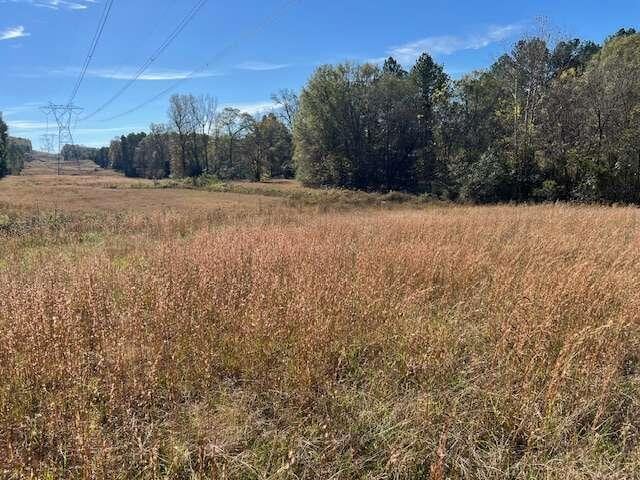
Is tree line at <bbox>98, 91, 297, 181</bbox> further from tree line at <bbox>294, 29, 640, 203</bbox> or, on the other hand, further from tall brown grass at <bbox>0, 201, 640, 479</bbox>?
tall brown grass at <bbox>0, 201, 640, 479</bbox>

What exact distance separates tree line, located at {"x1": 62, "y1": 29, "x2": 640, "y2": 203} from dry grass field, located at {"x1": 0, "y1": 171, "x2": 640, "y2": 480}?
27.7 meters

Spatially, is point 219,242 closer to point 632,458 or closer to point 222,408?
point 222,408

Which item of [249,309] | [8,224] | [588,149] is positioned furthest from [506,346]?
[588,149]

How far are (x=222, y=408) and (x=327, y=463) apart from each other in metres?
0.85

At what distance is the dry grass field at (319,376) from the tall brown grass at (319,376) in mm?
14

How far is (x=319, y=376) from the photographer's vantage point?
3.01 metres

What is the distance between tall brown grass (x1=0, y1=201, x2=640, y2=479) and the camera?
2291mm

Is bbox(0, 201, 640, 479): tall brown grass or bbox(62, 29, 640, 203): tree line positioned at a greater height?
bbox(62, 29, 640, 203): tree line

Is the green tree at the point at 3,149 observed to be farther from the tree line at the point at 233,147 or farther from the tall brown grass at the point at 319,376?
the tall brown grass at the point at 319,376

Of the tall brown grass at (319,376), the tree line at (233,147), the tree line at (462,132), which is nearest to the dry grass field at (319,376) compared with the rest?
the tall brown grass at (319,376)

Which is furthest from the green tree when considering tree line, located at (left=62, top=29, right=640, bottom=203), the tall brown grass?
the tall brown grass

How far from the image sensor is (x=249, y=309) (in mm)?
3750

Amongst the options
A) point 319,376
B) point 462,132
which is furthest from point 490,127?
point 319,376

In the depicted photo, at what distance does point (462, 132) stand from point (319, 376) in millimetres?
49116
